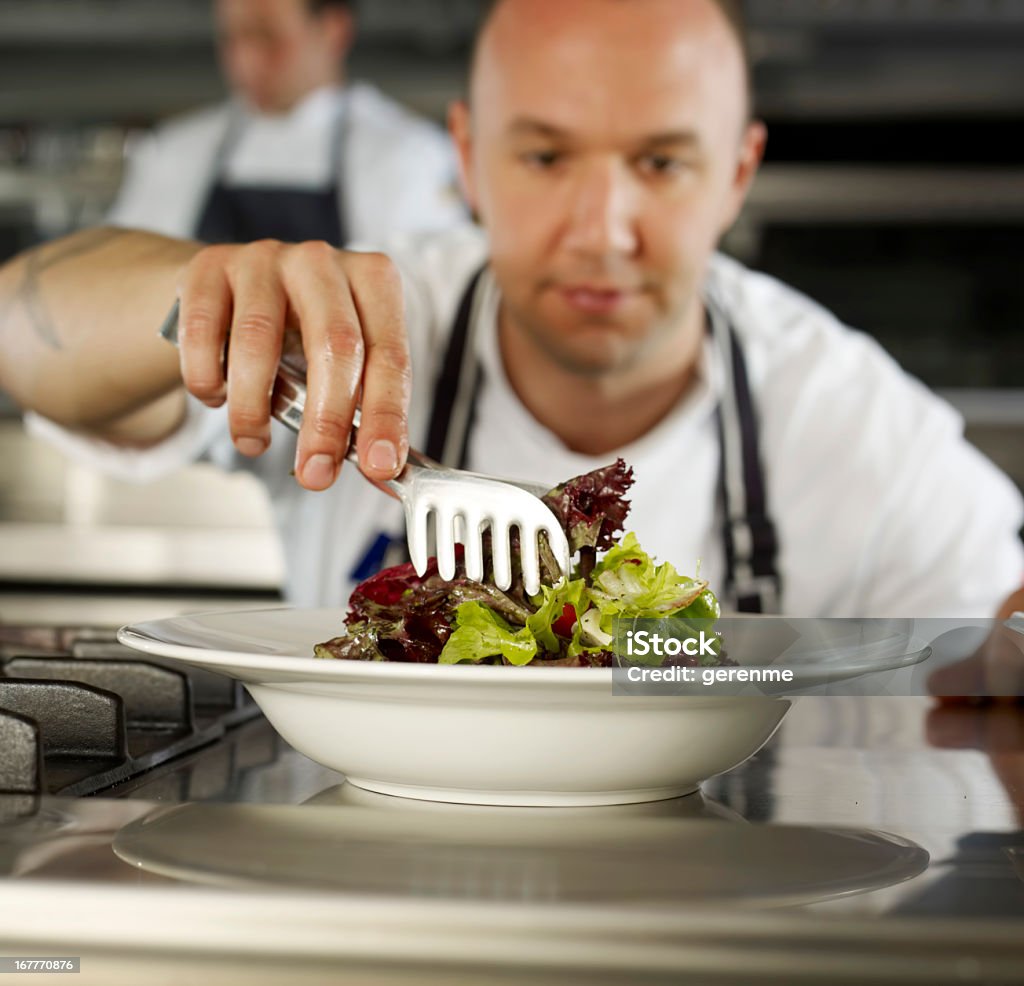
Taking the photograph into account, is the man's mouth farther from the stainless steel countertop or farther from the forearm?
the stainless steel countertop

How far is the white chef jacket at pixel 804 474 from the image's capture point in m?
1.49

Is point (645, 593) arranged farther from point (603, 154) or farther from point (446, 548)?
point (603, 154)

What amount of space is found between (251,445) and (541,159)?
0.73m

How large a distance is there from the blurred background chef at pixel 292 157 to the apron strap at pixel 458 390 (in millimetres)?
1098

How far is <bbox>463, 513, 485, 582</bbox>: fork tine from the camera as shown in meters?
0.62

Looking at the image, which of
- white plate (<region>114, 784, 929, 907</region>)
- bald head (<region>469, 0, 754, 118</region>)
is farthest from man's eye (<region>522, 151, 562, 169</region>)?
white plate (<region>114, 784, 929, 907</region>)

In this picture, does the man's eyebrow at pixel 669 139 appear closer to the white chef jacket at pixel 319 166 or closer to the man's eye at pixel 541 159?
the man's eye at pixel 541 159

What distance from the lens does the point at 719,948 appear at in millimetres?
415

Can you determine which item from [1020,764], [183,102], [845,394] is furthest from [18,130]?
[1020,764]

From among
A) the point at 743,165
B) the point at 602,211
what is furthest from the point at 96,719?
the point at 743,165

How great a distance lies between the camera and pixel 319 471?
0.67 m

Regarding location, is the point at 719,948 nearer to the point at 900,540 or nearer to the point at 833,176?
the point at 900,540

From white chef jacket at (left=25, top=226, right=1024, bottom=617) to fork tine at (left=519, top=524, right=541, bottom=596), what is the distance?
836mm

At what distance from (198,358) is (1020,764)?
51cm
